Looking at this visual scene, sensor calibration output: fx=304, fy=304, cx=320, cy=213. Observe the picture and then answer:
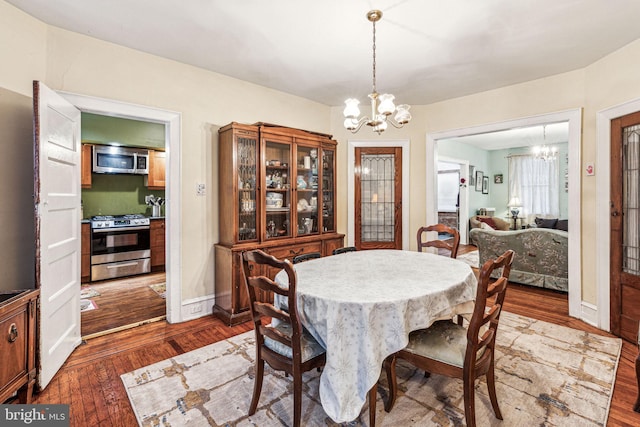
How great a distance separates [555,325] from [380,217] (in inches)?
93.0

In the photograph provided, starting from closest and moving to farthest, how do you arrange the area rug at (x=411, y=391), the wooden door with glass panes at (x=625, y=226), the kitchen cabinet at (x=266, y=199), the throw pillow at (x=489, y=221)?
1. the area rug at (x=411, y=391)
2. the wooden door with glass panes at (x=625, y=226)
3. the kitchen cabinet at (x=266, y=199)
4. the throw pillow at (x=489, y=221)

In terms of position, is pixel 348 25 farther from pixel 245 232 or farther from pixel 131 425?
pixel 131 425

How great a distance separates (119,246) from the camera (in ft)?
15.4

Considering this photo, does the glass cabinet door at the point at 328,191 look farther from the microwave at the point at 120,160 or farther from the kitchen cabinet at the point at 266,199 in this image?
the microwave at the point at 120,160

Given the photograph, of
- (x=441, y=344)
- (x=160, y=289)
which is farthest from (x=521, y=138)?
(x=160, y=289)

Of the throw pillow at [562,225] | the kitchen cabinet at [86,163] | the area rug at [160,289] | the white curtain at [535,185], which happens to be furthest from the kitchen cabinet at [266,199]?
the white curtain at [535,185]

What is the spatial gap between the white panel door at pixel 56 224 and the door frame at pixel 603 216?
4.65 meters

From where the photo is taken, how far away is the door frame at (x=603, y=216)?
291 centimetres

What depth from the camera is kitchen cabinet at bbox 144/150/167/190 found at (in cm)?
537

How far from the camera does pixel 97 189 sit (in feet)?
16.7

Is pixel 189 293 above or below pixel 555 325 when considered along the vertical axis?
above

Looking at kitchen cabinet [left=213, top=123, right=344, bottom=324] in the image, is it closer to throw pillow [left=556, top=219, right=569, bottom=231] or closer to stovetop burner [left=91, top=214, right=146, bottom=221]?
stovetop burner [left=91, top=214, right=146, bottom=221]

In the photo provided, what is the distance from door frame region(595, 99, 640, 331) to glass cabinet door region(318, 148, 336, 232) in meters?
2.79

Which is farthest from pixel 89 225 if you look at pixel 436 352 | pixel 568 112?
pixel 568 112
